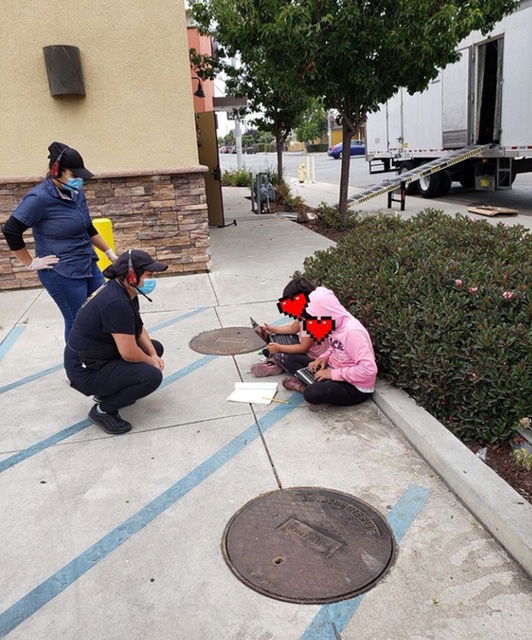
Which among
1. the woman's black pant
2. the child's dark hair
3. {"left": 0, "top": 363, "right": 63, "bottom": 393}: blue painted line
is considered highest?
the child's dark hair

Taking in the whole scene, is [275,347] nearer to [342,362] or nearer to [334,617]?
[342,362]

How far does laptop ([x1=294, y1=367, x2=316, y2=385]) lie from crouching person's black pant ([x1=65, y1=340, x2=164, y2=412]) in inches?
41.1

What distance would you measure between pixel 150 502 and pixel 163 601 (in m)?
0.72

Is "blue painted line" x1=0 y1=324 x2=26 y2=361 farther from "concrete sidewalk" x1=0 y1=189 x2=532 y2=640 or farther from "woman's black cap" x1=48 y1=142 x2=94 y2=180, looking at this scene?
"woman's black cap" x1=48 y1=142 x2=94 y2=180

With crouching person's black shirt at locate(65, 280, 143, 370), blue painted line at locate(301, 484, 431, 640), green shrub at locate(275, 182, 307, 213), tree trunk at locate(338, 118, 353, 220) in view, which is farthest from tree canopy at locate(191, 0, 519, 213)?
blue painted line at locate(301, 484, 431, 640)

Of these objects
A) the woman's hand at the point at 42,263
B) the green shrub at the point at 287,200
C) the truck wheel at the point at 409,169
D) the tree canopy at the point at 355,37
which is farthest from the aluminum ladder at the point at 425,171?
the woman's hand at the point at 42,263

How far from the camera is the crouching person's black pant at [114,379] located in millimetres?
3656

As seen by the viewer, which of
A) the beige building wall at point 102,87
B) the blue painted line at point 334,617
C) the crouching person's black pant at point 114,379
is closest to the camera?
the blue painted line at point 334,617

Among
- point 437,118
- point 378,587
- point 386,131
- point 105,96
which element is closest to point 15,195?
point 105,96

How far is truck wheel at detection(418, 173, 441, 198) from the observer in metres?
16.1

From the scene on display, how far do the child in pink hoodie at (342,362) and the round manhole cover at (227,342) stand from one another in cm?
139

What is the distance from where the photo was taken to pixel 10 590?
2463 millimetres

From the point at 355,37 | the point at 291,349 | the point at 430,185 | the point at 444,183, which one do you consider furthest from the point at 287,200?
the point at 291,349
